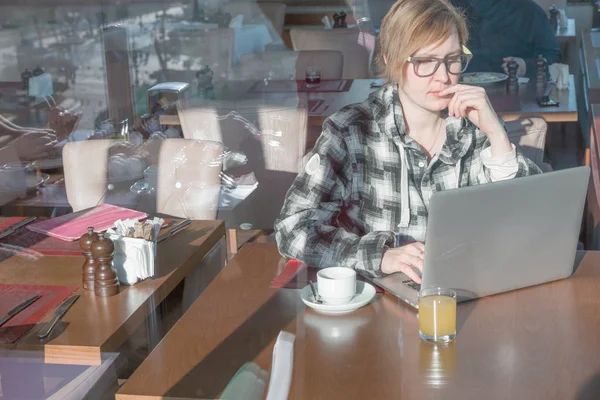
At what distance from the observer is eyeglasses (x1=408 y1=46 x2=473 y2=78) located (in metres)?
1.49

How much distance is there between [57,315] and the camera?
4.22ft

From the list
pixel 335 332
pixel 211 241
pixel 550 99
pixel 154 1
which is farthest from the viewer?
pixel 154 1

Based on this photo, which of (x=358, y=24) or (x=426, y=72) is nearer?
(x=426, y=72)

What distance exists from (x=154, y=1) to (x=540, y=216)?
2041 mm

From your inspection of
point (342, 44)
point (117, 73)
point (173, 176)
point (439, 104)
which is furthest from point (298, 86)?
point (439, 104)

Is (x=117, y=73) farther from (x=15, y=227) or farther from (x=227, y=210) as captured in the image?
(x=15, y=227)

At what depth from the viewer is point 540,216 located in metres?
1.22

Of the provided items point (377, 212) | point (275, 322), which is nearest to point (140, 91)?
point (377, 212)

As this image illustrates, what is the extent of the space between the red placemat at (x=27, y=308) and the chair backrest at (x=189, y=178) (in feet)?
2.22

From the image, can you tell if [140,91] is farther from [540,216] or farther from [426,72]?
[540,216]

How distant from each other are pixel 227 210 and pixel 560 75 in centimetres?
118

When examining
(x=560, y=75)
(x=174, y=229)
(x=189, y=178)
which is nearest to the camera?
(x=174, y=229)

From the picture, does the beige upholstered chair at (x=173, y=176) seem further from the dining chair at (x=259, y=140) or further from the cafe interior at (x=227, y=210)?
the dining chair at (x=259, y=140)

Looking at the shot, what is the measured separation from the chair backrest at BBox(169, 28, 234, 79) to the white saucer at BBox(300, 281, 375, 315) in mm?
1844
